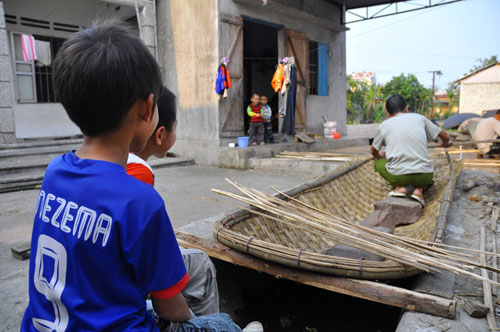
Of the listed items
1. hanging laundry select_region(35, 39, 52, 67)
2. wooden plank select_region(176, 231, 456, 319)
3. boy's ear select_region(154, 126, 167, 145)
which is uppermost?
hanging laundry select_region(35, 39, 52, 67)

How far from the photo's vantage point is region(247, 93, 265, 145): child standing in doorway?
753cm

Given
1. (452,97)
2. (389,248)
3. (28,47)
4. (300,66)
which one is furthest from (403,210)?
(452,97)

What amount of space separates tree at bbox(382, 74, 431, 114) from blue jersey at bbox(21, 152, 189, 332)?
1062 inches

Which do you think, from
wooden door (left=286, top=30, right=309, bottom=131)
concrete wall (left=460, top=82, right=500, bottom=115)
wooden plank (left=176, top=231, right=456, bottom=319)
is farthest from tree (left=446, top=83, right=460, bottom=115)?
wooden plank (left=176, top=231, right=456, bottom=319)

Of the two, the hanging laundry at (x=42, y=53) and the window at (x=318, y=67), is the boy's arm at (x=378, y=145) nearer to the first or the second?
the window at (x=318, y=67)

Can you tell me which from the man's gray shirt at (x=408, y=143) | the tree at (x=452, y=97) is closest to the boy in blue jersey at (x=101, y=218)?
the man's gray shirt at (x=408, y=143)

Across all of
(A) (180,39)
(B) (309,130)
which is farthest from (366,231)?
(B) (309,130)

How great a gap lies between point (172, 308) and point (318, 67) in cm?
934

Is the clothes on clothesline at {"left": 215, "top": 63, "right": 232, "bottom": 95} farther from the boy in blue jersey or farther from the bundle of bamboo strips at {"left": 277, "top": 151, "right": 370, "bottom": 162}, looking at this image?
the boy in blue jersey

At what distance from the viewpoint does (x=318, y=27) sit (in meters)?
9.40

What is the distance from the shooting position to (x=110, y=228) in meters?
0.81

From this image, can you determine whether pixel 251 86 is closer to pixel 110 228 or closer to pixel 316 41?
pixel 316 41

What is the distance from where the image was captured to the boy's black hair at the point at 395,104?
12.3ft

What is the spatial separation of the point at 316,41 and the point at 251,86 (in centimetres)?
353
